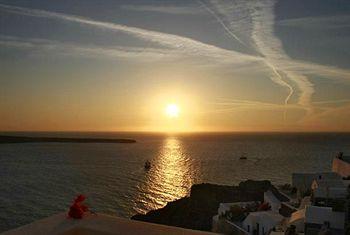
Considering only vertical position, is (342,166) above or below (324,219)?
above

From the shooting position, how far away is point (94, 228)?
407cm

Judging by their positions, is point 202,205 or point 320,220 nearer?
point 320,220

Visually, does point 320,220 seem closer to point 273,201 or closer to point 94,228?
point 273,201

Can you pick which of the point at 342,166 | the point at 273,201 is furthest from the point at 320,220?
the point at 342,166

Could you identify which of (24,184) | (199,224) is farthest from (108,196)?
(199,224)

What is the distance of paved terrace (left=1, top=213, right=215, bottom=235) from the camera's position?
153 inches

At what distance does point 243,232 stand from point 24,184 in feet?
133

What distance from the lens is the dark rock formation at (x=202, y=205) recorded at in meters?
29.4

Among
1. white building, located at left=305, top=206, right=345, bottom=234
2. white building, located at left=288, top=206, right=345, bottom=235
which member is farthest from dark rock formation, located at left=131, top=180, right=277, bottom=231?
white building, located at left=305, top=206, right=345, bottom=234

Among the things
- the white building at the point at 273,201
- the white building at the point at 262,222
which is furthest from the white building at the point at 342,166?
the white building at the point at 262,222

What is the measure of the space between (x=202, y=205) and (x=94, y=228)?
29.9 m

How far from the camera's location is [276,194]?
25.7m

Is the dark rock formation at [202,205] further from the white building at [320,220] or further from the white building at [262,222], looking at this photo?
the white building at [320,220]

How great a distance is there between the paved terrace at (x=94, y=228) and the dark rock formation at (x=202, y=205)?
24157 millimetres
